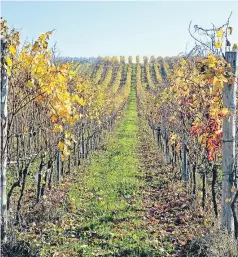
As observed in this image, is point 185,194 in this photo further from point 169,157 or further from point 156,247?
point 169,157

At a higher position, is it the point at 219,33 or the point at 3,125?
the point at 219,33

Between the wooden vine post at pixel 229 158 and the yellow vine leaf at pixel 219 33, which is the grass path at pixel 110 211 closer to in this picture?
the wooden vine post at pixel 229 158

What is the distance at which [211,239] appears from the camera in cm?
567

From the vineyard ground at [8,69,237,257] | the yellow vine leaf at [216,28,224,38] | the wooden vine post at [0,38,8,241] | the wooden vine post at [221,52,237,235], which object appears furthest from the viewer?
the vineyard ground at [8,69,237,257]

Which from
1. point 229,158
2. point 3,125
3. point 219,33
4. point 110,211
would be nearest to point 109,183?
point 110,211

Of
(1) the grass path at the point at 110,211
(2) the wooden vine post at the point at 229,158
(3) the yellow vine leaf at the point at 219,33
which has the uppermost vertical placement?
(3) the yellow vine leaf at the point at 219,33

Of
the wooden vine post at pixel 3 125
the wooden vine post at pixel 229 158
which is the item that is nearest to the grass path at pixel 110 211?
the wooden vine post at pixel 229 158

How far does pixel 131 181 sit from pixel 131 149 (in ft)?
25.8

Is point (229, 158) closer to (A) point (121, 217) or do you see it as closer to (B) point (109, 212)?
(A) point (121, 217)

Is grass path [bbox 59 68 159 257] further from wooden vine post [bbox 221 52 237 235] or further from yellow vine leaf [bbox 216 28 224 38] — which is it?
yellow vine leaf [bbox 216 28 224 38]

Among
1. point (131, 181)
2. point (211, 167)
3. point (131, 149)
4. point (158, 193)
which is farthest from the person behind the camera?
point (131, 149)

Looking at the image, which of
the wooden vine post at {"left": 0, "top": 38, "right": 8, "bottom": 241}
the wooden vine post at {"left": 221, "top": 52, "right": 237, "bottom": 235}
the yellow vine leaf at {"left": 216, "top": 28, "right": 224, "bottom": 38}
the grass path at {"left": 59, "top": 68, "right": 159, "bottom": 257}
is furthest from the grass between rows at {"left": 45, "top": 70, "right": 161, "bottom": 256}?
the yellow vine leaf at {"left": 216, "top": 28, "right": 224, "bottom": 38}

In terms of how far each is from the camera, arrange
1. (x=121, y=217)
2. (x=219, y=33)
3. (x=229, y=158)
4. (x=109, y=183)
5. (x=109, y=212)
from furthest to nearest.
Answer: (x=109, y=183)
(x=109, y=212)
(x=121, y=217)
(x=229, y=158)
(x=219, y=33)

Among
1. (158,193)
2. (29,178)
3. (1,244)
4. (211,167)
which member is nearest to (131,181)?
(158,193)
